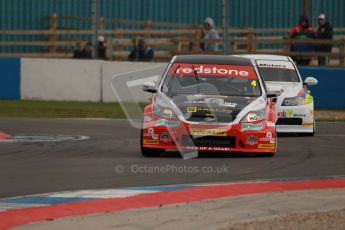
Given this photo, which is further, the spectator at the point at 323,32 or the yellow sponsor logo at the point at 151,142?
the spectator at the point at 323,32

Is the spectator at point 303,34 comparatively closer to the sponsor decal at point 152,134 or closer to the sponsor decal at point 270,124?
the sponsor decal at point 270,124

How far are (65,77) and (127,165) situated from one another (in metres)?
13.3

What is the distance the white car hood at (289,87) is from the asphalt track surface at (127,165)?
2.66ft

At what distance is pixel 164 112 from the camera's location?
46.5ft

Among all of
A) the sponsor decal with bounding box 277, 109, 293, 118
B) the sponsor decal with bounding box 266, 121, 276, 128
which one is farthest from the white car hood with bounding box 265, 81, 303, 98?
the sponsor decal with bounding box 266, 121, 276, 128

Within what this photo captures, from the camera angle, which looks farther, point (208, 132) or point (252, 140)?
point (252, 140)

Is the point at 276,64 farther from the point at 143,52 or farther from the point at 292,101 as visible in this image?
the point at 143,52

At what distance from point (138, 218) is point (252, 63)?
7.20 meters

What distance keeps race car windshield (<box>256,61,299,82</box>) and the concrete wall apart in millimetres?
7186

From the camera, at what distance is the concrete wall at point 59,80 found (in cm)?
2611

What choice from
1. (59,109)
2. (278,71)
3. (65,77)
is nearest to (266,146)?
(278,71)

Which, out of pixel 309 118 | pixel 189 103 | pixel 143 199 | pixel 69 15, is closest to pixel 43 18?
pixel 69 15

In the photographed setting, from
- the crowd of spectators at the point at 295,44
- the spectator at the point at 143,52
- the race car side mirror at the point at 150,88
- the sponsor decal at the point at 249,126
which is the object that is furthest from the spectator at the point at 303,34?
the sponsor decal at the point at 249,126

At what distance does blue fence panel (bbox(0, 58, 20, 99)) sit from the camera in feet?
85.6
